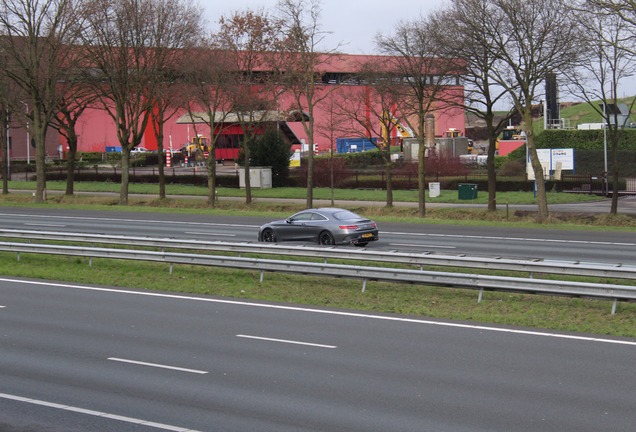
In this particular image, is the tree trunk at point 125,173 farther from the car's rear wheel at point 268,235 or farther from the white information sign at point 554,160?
the white information sign at point 554,160

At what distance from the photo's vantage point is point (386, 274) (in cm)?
1694

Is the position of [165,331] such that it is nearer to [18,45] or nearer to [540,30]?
[540,30]

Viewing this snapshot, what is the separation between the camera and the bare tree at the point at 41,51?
142 feet

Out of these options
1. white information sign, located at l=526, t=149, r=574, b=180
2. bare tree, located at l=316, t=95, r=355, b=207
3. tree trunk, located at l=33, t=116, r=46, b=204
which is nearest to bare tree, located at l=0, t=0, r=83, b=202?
tree trunk, located at l=33, t=116, r=46, b=204

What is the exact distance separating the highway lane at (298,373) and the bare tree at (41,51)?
31.4 metres

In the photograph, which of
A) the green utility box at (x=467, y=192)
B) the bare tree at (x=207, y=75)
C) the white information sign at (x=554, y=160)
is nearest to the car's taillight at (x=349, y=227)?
the bare tree at (x=207, y=75)

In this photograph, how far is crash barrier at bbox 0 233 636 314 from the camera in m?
14.5

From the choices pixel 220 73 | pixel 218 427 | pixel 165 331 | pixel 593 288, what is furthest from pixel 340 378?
pixel 220 73

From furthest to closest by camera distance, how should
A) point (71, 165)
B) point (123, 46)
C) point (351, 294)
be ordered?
point (71, 165)
point (123, 46)
point (351, 294)

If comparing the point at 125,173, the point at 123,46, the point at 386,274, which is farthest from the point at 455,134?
the point at 386,274

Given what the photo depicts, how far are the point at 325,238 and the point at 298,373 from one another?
14.6 meters

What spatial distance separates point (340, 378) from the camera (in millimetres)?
10617

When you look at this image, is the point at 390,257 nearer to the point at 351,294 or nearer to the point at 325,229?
the point at 351,294

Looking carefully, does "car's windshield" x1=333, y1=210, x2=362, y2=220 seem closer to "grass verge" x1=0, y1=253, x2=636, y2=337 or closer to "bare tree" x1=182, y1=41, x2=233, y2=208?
"grass verge" x1=0, y1=253, x2=636, y2=337
